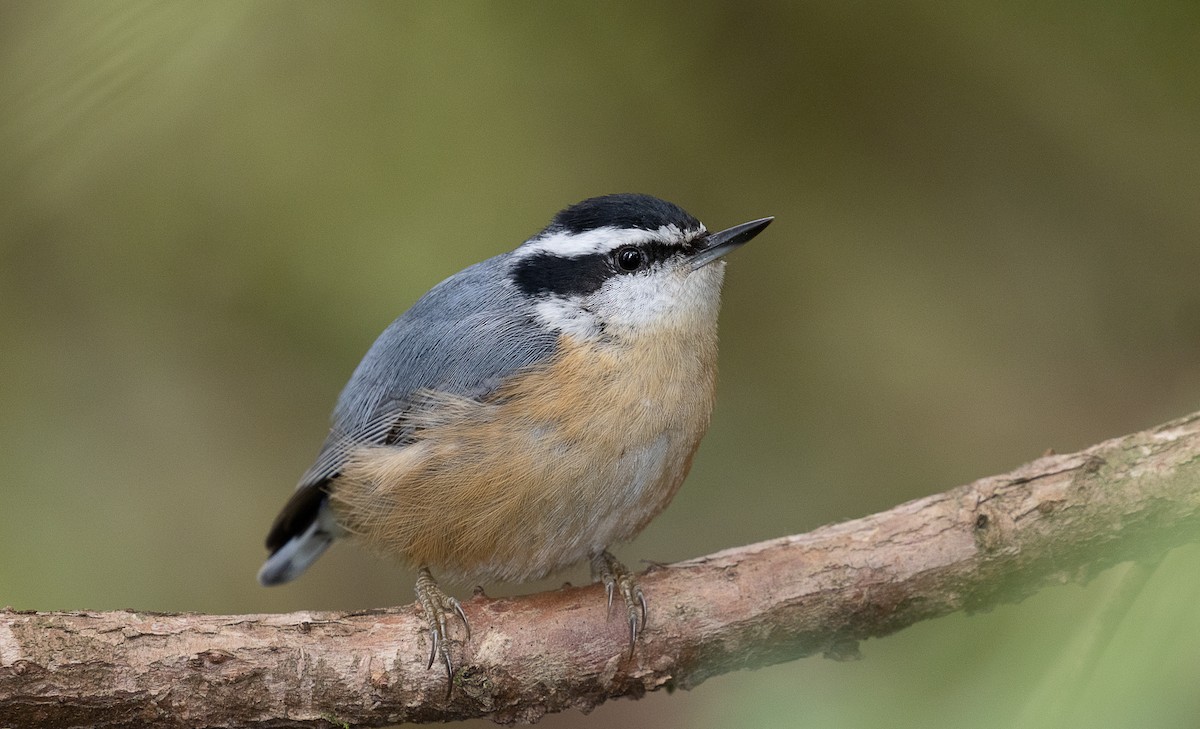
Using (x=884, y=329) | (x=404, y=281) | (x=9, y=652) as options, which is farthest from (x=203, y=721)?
(x=884, y=329)

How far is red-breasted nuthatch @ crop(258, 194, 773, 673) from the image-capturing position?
267 cm

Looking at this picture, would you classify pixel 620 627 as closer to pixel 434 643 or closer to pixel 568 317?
pixel 434 643

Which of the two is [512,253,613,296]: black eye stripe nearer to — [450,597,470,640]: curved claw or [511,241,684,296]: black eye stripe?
[511,241,684,296]: black eye stripe

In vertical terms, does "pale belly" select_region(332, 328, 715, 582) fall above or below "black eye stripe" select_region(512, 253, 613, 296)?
below

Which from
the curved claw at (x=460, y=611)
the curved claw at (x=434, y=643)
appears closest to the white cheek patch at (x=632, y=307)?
the curved claw at (x=460, y=611)

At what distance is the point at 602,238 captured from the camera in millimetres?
2965

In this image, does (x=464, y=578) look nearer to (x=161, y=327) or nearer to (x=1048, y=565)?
(x=1048, y=565)

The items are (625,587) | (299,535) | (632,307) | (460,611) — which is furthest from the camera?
(299,535)

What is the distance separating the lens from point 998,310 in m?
3.77

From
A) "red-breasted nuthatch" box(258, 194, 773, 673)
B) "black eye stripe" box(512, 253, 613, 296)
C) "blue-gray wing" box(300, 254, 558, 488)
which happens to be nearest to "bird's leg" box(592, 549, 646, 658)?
"red-breasted nuthatch" box(258, 194, 773, 673)

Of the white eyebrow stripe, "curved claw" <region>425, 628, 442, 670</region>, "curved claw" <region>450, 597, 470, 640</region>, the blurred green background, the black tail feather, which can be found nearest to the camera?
"curved claw" <region>425, 628, 442, 670</region>

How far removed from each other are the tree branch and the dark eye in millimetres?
867

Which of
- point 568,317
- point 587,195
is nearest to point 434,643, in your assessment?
point 568,317

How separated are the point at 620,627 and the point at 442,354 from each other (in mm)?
939
